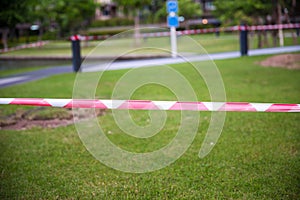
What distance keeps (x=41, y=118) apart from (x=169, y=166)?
11.6 ft

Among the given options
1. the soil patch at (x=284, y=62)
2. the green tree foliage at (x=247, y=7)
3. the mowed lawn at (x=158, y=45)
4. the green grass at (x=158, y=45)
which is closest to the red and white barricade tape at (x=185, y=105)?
the mowed lawn at (x=158, y=45)

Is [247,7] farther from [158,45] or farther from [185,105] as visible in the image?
[185,105]

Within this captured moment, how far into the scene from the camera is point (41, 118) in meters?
7.27

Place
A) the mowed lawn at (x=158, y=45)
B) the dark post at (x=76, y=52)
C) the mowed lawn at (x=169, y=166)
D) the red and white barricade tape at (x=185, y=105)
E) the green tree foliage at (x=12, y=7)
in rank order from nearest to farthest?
1. the red and white barricade tape at (x=185, y=105)
2. the mowed lawn at (x=169, y=166)
3. the mowed lawn at (x=158, y=45)
4. the dark post at (x=76, y=52)
5. the green tree foliage at (x=12, y=7)

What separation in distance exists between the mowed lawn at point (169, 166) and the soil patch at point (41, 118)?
1.05 ft

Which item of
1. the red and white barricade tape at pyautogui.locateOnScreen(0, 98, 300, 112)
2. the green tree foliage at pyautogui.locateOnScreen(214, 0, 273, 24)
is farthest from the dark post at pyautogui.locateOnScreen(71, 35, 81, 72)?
the red and white barricade tape at pyautogui.locateOnScreen(0, 98, 300, 112)

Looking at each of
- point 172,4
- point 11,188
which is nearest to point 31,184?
point 11,188

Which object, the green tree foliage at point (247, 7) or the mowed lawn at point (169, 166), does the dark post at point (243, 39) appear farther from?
the mowed lawn at point (169, 166)

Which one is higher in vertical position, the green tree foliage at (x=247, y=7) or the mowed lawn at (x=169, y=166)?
the green tree foliage at (x=247, y=7)

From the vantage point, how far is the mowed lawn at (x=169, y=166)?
12.7 ft

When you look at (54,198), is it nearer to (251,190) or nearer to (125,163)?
(125,163)

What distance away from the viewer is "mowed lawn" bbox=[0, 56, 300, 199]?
3869 mm

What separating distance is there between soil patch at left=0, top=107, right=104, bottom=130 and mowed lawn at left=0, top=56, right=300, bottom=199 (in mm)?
319

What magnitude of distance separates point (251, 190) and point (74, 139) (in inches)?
116
